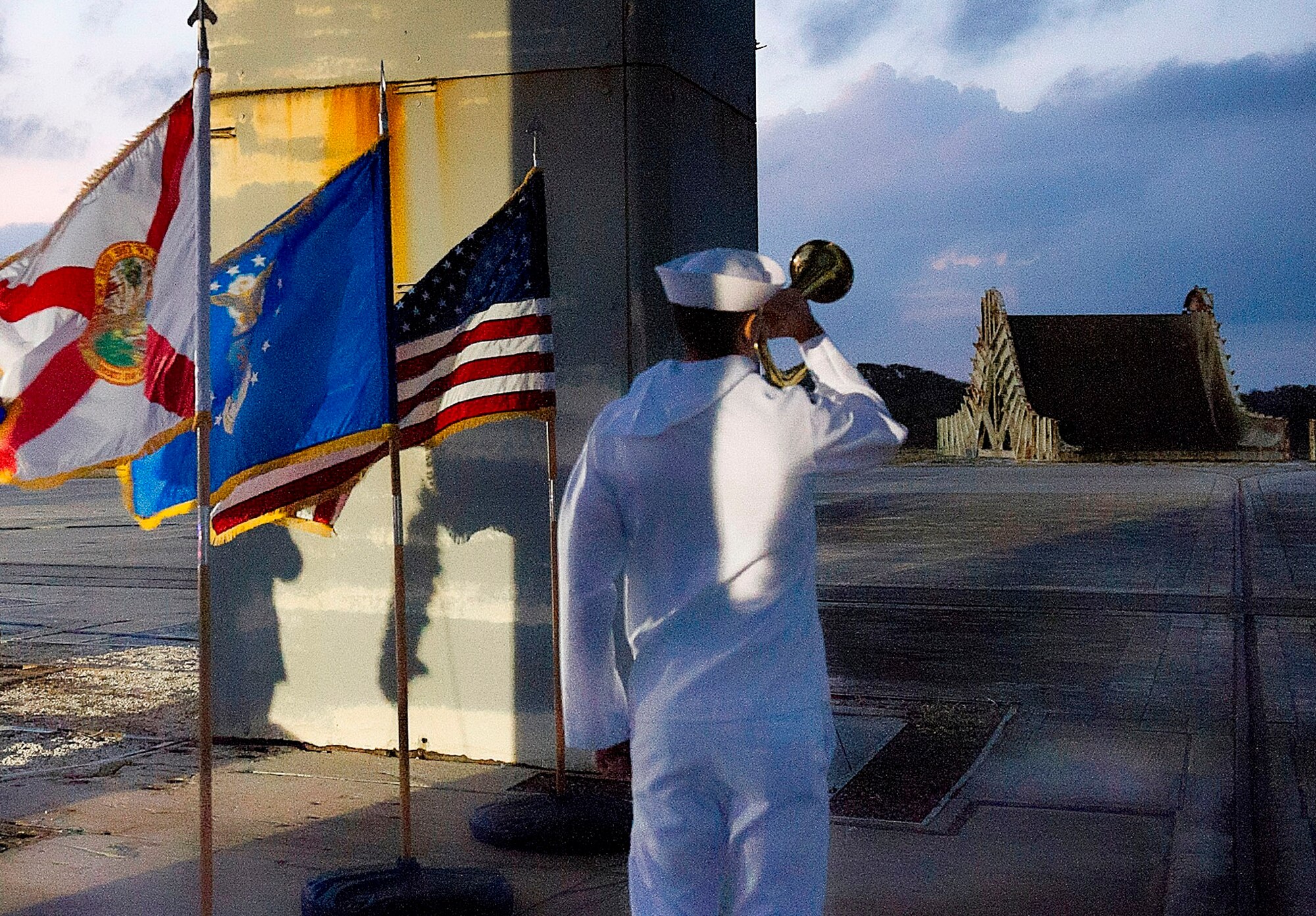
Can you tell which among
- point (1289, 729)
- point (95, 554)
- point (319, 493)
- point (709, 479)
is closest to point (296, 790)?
point (319, 493)

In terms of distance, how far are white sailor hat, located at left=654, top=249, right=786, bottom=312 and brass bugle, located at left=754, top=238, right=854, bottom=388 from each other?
237mm

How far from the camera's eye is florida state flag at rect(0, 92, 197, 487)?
4.09m

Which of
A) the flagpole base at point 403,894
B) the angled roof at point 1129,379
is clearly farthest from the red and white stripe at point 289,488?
the angled roof at point 1129,379

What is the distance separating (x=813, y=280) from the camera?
10.4ft

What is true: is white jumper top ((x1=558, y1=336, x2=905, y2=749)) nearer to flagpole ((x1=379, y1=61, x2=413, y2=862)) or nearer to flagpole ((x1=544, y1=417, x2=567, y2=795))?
flagpole ((x1=379, y1=61, x2=413, y2=862))

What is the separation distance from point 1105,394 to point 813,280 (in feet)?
216

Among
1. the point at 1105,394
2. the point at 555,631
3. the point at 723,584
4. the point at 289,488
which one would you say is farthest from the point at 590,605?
the point at 1105,394

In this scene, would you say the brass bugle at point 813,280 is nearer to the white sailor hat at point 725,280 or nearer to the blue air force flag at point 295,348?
the white sailor hat at point 725,280

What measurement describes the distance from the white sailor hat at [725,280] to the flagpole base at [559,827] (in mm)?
2883

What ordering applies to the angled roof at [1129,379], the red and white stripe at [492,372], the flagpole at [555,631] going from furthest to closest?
the angled roof at [1129,379]
the flagpole at [555,631]
the red and white stripe at [492,372]

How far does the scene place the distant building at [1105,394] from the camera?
61438mm

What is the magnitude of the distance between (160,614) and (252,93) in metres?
6.25

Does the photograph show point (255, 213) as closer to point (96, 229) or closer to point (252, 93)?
point (252, 93)

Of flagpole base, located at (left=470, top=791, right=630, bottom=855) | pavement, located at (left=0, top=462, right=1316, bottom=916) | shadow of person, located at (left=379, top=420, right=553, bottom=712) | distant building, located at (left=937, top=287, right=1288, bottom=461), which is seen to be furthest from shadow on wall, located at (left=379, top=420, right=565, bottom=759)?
distant building, located at (left=937, top=287, right=1288, bottom=461)
